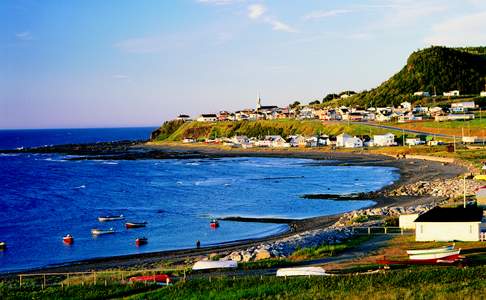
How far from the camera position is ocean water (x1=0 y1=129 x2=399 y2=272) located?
53562mm

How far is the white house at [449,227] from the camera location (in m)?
37.2

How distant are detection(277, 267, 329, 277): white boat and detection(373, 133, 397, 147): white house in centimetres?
11426

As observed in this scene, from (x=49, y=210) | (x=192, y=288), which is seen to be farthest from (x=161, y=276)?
(x=49, y=210)

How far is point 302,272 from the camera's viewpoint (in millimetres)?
30141

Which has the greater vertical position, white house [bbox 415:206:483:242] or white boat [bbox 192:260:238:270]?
white house [bbox 415:206:483:242]

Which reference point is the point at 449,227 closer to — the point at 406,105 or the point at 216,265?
the point at 216,265

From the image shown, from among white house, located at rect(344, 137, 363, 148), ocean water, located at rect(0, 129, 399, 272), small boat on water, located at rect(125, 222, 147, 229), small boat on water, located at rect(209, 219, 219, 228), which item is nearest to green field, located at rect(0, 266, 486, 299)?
ocean water, located at rect(0, 129, 399, 272)

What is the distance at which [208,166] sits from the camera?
132875 mm

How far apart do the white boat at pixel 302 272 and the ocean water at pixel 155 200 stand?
68.6 feet

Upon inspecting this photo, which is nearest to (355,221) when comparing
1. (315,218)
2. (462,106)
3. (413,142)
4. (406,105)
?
(315,218)

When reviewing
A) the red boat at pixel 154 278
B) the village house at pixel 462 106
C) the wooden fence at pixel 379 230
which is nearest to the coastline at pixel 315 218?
the wooden fence at pixel 379 230

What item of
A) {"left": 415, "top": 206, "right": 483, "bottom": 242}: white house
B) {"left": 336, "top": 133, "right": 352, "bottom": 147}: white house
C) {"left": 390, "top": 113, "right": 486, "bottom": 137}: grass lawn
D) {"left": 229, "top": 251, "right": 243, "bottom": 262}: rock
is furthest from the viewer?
{"left": 336, "top": 133, "right": 352, "bottom": 147}: white house

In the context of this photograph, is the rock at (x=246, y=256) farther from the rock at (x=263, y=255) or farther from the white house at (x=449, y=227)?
the white house at (x=449, y=227)

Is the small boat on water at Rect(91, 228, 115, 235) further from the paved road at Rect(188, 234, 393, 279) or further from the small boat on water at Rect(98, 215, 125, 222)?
the paved road at Rect(188, 234, 393, 279)
